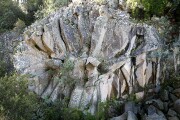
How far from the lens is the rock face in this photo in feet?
70.9

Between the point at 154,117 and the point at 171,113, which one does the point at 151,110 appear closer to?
the point at 154,117

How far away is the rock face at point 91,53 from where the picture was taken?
21.6 metres

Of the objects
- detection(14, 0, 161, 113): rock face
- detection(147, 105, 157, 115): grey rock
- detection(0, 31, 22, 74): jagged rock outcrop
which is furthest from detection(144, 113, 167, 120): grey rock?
detection(0, 31, 22, 74): jagged rock outcrop

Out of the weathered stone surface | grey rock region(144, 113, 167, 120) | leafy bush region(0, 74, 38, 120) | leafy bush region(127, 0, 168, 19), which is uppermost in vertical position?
leafy bush region(127, 0, 168, 19)

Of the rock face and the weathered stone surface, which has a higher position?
the rock face

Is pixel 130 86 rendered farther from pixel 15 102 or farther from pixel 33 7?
pixel 33 7

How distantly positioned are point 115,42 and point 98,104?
15.9ft

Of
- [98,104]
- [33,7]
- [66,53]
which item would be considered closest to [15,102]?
[98,104]

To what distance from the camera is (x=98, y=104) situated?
20594mm

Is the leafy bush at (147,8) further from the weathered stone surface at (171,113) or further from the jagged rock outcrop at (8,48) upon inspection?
the jagged rock outcrop at (8,48)

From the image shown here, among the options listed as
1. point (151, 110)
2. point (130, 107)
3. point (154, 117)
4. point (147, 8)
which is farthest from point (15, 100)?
point (147, 8)

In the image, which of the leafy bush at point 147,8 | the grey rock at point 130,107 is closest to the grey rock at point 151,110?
the grey rock at point 130,107

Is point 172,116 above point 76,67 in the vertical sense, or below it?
below

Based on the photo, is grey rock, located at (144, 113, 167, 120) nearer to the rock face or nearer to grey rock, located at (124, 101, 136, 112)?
grey rock, located at (124, 101, 136, 112)
